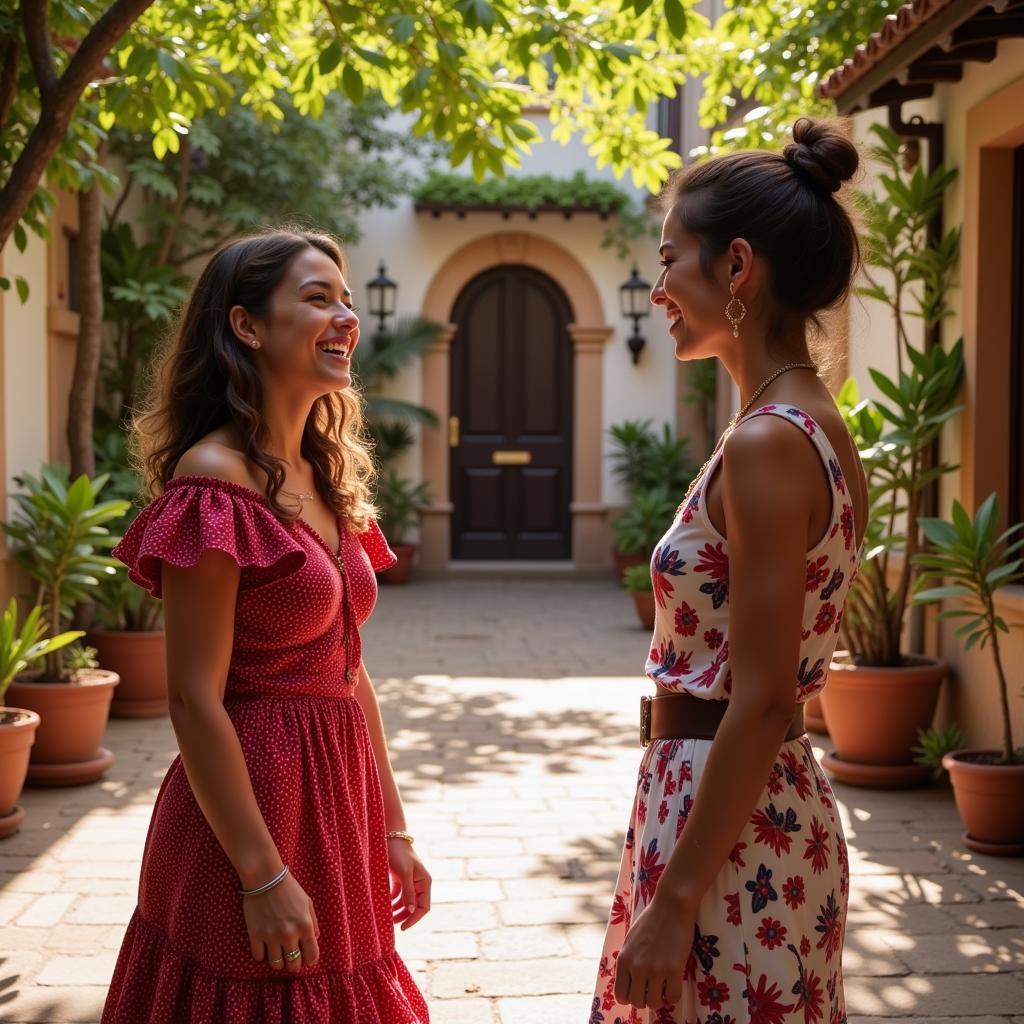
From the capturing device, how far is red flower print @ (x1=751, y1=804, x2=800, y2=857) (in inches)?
73.9

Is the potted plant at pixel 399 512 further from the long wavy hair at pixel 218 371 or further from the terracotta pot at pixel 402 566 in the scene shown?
the long wavy hair at pixel 218 371

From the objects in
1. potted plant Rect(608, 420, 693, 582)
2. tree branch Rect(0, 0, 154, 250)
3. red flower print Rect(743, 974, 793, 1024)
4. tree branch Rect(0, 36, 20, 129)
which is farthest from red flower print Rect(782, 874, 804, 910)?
potted plant Rect(608, 420, 693, 582)

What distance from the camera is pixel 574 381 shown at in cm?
1609

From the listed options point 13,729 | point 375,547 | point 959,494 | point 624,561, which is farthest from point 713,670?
point 624,561

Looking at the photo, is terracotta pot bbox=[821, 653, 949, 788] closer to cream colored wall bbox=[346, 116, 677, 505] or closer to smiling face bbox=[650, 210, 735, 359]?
smiling face bbox=[650, 210, 735, 359]

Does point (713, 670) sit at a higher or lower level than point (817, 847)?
higher

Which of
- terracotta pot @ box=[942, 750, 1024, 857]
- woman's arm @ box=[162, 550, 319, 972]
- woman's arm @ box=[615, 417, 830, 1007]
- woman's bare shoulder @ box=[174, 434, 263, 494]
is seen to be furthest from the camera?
terracotta pot @ box=[942, 750, 1024, 857]

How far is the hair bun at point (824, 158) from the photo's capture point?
1945 mm

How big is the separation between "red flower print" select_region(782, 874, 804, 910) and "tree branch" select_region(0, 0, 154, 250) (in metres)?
3.09

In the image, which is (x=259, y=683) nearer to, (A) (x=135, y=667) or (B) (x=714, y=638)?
(B) (x=714, y=638)

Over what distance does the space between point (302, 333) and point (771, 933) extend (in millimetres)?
1191

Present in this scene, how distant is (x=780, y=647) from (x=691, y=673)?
0.68ft

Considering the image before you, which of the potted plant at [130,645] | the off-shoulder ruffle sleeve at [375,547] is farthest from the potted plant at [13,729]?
the off-shoulder ruffle sleeve at [375,547]

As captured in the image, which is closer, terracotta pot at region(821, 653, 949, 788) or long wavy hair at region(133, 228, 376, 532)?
long wavy hair at region(133, 228, 376, 532)
